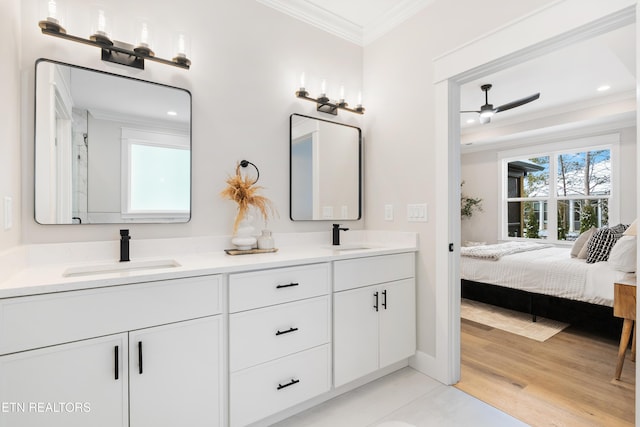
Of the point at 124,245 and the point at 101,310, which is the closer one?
the point at 101,310

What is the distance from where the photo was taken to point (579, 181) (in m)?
5.19

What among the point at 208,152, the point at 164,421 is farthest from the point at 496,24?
the point at 164,421

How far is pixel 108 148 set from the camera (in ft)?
5.69

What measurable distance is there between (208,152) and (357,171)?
4.07 ft

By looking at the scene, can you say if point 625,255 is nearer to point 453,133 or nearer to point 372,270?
point 453,133

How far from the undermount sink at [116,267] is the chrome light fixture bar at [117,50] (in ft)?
3.55

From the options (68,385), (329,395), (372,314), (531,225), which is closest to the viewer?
(68,385)

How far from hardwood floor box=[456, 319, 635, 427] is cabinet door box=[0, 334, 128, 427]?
1985 mm

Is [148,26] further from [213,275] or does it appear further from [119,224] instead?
[213,275]

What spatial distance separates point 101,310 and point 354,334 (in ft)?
4.42

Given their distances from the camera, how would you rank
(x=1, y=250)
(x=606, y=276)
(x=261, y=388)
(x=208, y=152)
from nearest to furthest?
1. (x=1, y=250)
2. (x=261, y=388)
3. (x=208, y=152)
4. (x=606, y=276)

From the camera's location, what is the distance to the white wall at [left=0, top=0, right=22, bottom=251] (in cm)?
130

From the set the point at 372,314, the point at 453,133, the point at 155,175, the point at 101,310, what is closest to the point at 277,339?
the point at 372,314

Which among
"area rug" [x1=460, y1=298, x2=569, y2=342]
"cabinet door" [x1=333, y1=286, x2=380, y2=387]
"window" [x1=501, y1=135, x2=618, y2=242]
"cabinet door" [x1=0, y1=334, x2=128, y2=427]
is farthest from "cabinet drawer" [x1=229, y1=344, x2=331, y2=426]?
"window" [x1=501, y1=135, x2=618, y2=242]
